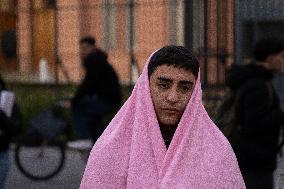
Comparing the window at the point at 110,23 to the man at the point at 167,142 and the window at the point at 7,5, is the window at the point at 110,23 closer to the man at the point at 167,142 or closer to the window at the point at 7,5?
the window at the point at 7,5

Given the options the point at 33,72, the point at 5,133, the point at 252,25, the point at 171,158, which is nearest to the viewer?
the point at 171,158

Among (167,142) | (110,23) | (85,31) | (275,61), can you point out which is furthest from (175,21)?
(167,142)

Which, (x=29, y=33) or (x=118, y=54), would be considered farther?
(x=29, y=33)

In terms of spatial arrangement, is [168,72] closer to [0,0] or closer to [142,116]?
[142,116]

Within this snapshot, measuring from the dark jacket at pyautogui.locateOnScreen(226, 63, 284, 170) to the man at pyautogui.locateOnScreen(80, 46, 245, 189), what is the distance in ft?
9.04

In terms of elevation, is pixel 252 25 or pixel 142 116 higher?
pixel 142 116

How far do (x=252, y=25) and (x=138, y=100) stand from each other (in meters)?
7.06

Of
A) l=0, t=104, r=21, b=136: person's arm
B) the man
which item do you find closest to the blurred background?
l=0, t=104, r=21, b=136: person's arm

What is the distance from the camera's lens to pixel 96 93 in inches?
441

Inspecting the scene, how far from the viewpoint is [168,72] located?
11.1ft

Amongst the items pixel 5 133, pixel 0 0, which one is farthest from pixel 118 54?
pixel 5 133

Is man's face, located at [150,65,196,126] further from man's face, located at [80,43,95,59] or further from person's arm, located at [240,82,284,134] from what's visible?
man's face, located at [80,43,95,59]

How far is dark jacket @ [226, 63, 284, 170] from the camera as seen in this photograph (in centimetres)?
620

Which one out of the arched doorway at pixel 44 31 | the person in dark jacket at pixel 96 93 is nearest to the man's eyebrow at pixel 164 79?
the person in dark jacket at pixel 96 93
